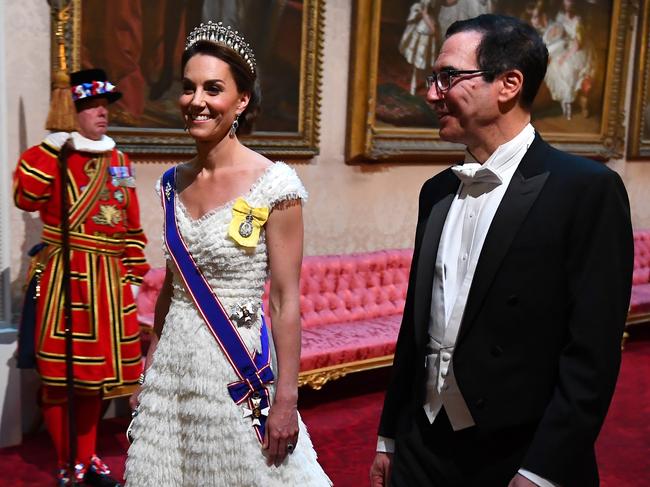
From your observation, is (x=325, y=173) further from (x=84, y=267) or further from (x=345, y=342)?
(x=84, y=267)

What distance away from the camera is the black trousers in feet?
5.56

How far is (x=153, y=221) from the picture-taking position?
505 centimetres

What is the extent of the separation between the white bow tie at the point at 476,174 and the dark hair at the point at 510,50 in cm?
17

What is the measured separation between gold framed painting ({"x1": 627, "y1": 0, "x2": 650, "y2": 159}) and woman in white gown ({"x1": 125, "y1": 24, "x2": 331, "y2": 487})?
6.68 meters

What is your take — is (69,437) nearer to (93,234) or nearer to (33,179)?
(93,234)

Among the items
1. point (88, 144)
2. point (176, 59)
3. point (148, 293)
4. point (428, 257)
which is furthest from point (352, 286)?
point (428, 257)

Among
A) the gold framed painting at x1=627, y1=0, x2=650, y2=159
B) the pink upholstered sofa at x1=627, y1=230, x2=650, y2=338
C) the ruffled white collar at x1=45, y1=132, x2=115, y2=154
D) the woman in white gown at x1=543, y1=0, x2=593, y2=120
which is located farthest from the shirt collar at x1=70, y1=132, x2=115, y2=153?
the gold framed painting at x1=627, y1=0, x2=650, y2=159

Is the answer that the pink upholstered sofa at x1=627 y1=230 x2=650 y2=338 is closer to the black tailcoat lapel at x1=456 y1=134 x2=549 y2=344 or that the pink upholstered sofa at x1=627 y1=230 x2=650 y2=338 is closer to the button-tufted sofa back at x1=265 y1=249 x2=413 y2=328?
the button-tufted sofa back at x1=265 y1=249 x2=413 y2=328

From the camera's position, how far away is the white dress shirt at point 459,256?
5.73 feet

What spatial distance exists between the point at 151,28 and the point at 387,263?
2551mm

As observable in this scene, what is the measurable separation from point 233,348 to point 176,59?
3.21m

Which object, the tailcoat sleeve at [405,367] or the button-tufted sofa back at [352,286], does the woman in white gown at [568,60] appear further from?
the tailcoat sleeve at [405,367]

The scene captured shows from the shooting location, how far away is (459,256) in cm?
181

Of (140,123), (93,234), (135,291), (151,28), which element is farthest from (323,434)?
(151,28)
